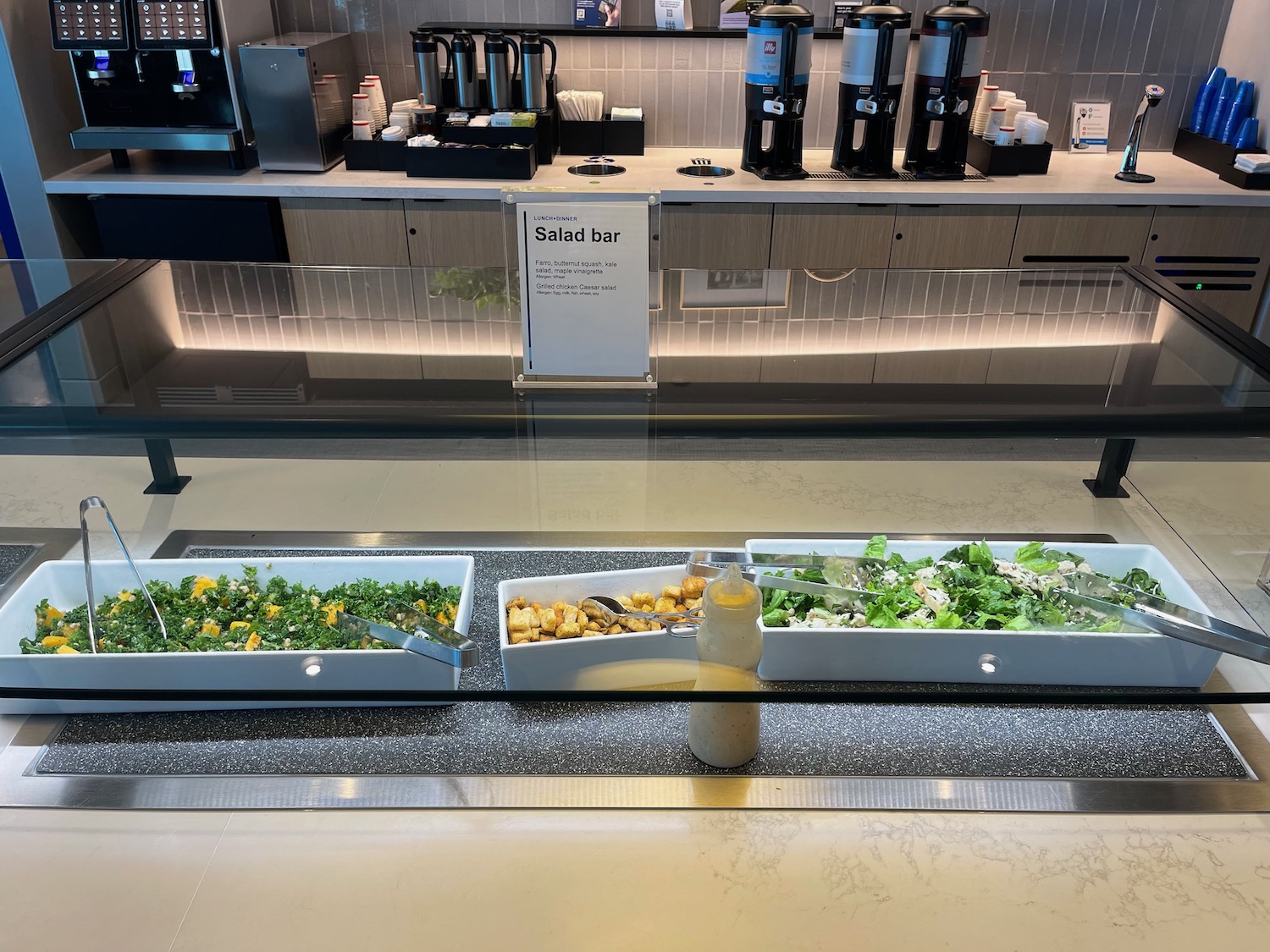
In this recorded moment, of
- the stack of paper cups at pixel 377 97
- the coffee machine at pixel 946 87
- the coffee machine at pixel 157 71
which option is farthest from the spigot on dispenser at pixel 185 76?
the coffee machine at pixel 946 87

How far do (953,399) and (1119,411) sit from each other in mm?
178

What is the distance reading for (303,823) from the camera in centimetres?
112

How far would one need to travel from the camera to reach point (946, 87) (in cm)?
311

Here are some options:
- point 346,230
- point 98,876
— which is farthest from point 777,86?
point 98,876

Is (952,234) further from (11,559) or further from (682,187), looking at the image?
(11,559)

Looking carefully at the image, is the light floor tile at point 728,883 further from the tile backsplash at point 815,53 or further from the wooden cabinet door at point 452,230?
the tile backsplash at point 815,53

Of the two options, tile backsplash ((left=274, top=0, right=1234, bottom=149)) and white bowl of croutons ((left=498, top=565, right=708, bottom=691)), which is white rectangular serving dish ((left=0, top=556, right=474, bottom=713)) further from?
tile backsplash ((left=274, top=0, right=1234, bottom=149))

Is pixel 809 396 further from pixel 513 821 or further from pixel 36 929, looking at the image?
pixel 36 929

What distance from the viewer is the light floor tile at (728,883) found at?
99 cm

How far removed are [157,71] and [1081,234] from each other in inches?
127

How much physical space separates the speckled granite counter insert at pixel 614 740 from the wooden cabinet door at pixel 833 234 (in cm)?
227

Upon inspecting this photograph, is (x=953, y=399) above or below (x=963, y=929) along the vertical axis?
above

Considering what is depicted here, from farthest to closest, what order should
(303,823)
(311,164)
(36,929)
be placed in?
1. (311,164)
2. (303,823)
3. (36,929)

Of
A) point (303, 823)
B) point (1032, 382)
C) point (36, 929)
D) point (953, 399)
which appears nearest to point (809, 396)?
point (953, 399)
